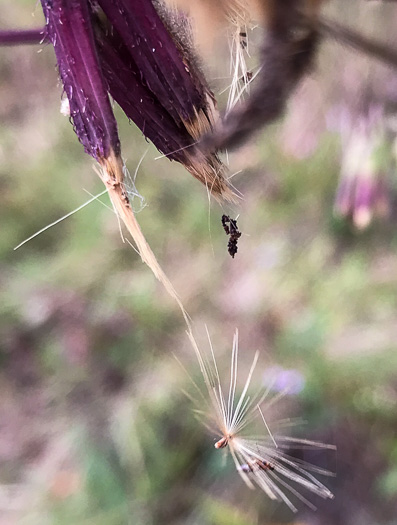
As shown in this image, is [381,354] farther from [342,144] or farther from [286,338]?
[342,144]

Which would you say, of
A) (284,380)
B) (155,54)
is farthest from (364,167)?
(155,54)

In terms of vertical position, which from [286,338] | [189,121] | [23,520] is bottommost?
[23,520]

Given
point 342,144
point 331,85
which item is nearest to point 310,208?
point 342,144

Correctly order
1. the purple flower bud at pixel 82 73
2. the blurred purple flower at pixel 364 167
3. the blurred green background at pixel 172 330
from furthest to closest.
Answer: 1. the blurred green background at pixel 172 330
2. the blurred purple flower at pixel 364 167
3. the purple flower bud at pixel 82 73

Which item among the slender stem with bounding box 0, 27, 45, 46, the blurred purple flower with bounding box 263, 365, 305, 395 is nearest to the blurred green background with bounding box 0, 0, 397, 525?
the blurred purple flower with bounding box 263, 365, 305, 395

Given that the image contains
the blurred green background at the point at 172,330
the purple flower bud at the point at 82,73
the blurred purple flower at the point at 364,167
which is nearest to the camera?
the purple flower bud at the point at 82,73

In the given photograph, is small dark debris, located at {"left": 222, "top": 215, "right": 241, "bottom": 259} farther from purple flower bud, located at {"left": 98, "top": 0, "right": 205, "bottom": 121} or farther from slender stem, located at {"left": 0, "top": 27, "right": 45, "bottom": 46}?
slender stem, located at {"left": 0, "top": 27, "right": 45, "bottom": 46}

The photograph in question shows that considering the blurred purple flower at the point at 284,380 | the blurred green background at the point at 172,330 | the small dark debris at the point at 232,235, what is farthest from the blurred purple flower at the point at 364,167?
the small dark debris at the point at 232,235

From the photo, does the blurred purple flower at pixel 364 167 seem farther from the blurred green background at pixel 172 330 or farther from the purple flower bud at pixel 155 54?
the purple flower bud at pixel 155 54
